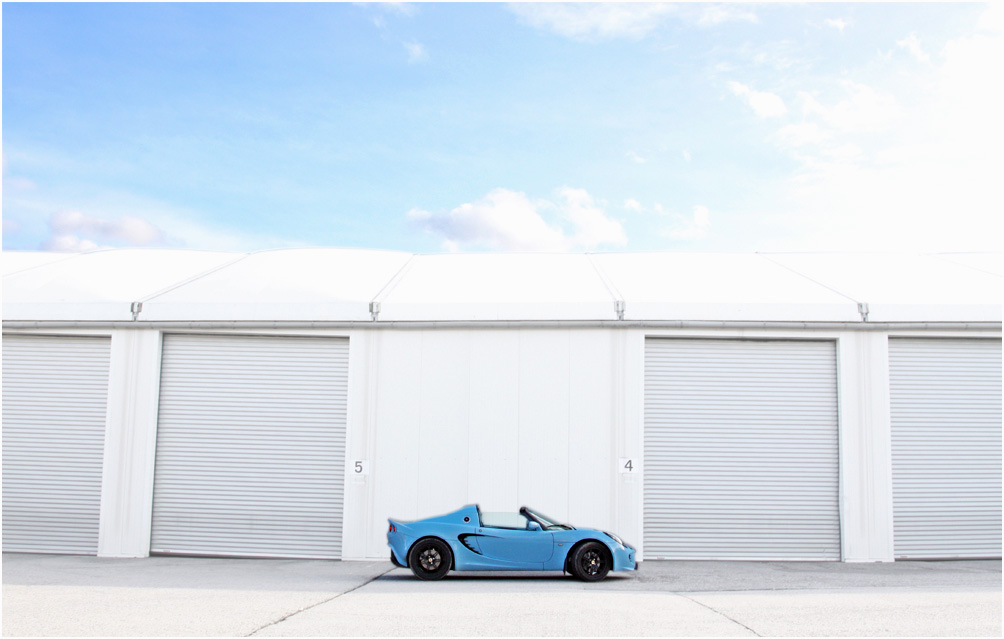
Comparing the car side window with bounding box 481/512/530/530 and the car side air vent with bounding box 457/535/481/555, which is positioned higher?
the car side window with bounding box 481/512/530/530

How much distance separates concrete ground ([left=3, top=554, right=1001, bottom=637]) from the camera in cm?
676

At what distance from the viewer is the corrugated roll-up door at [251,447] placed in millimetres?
13156

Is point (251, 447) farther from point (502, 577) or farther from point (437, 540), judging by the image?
point (502, 577)

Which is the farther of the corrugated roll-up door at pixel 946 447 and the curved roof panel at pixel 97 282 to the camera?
the curved roof panel at pixel 97 282

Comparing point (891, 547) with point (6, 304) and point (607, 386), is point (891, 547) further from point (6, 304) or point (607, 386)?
point (6, 304)

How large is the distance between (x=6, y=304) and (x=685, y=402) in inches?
472

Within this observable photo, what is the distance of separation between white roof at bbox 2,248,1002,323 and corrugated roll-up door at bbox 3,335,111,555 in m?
0.79

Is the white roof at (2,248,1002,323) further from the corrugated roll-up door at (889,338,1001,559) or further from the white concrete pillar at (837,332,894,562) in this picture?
the corrugated roll-up door at (889,338,1001,559)

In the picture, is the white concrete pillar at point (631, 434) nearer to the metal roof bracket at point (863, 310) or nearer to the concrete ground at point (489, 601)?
the concrete ground at point (489, 601)

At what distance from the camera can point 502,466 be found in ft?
42.0

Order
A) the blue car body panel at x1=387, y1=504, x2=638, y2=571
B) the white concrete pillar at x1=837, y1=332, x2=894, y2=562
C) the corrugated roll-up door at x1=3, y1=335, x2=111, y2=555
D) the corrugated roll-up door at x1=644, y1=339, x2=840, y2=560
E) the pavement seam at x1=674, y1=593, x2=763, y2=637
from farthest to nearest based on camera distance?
the corrugated roll-up door at x1=3, y1=335, x2=111, y2=555 → the corrugated roll-up door at x1=644, y1=339, x2=840, y2=560 → the white concrete pillar at x1=837, y1=332, x2=894, y2=562 → the blue car body panel at x1=387, y1=504, x2=638, y2=571 → the pavement seam at x1=674, y1=593, x2=763, y2=637

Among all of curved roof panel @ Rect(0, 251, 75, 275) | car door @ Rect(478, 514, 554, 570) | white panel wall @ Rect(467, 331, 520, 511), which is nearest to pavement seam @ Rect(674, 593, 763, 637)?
car door @ Rect(478, 514, 554, 570)

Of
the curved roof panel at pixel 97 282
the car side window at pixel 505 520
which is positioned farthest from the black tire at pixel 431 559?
the curved roof panel at pixel 97 282

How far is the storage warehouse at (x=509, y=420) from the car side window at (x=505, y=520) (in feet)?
8.36
